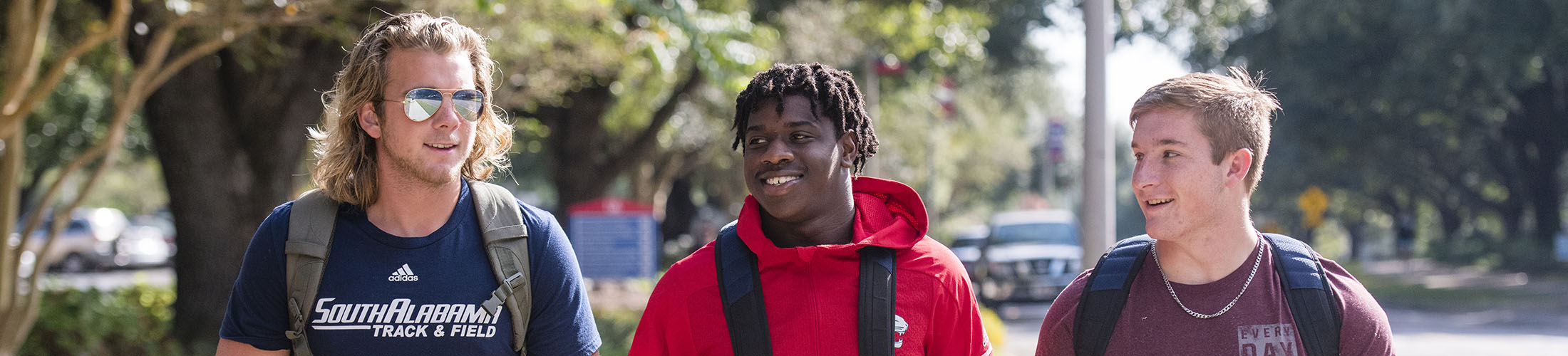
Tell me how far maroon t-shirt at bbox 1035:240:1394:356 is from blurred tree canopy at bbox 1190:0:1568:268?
17656 mm

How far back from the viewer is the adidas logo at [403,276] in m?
2.60

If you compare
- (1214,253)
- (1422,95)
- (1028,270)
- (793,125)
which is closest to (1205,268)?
(1214,253)

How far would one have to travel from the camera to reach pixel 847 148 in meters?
2.82

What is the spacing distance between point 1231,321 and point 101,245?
32065mm

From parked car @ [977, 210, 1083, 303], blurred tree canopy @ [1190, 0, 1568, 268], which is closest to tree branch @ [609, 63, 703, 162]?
parked car @ [977, 210, 1083, 303]

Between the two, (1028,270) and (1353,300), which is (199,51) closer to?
(1353,300)

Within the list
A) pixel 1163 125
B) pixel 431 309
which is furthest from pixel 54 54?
pixel 1163 125

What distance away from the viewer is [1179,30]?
71.4ft

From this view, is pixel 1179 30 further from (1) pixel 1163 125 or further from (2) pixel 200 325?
(1) pixel 1163 125

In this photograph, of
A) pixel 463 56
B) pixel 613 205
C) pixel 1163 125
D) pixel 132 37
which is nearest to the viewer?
pixel 1163 125

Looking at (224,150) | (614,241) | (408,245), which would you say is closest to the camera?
(408,245)

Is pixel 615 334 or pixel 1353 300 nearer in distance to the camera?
pixel 1353 300

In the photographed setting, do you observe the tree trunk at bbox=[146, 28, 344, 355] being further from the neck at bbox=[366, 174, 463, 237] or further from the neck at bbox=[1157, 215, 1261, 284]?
the neck at bbox=[1157, 215, 1261, 284]

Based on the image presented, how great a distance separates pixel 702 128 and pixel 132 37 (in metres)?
16.9
